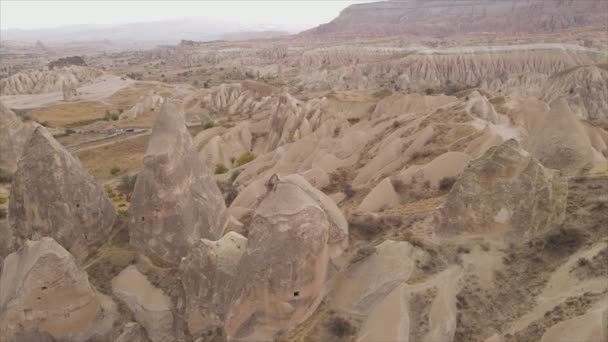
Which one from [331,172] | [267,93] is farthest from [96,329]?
[267,93]

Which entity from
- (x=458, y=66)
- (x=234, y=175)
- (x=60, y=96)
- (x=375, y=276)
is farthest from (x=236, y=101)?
(x=375, y=276)

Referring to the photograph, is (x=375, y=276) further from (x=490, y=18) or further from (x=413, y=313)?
(x=490, y=18)

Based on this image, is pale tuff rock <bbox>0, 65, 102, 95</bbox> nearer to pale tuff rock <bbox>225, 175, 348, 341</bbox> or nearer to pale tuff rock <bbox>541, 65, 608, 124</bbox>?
pale tuff rock <bbox>541, 65, 608, 124</bbox>

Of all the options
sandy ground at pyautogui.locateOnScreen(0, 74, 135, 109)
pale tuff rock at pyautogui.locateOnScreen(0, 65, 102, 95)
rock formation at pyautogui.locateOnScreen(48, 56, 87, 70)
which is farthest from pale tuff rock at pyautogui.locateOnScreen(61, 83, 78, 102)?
rock formation at pyautogui.locateOnScreen(48, 56, 87, 70)

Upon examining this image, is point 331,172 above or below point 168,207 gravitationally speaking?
below

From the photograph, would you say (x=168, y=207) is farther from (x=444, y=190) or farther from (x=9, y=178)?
(x=9, y=178)

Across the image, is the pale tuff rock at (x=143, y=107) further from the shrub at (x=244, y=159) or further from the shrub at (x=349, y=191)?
the shrub at (x=349, y=191)

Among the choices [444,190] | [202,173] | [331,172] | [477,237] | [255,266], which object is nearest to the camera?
[255,266]
